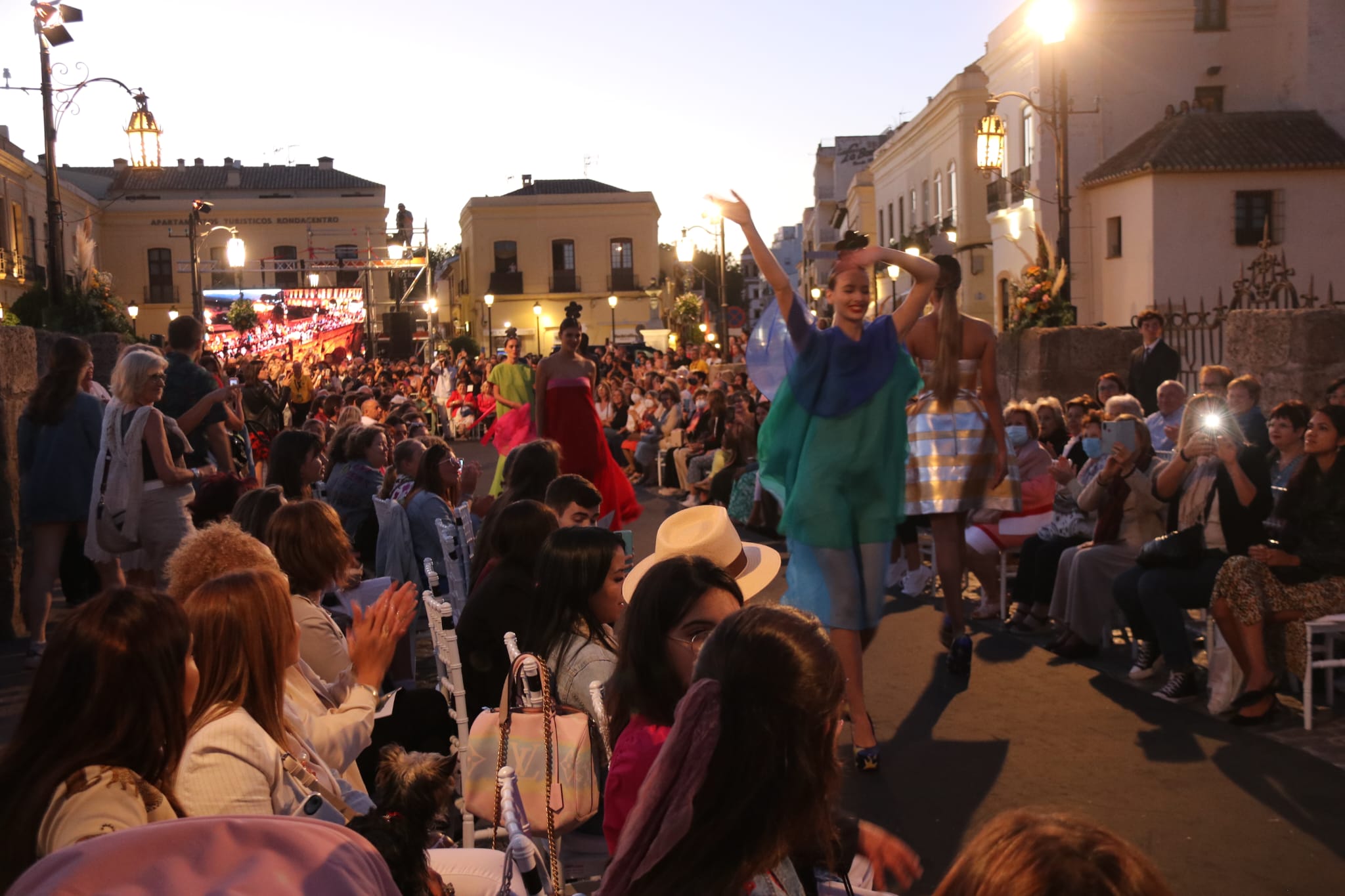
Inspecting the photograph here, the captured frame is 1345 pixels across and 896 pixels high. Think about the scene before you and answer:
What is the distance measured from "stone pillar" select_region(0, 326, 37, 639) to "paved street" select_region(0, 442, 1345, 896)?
149cm

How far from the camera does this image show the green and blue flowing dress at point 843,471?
213 inches

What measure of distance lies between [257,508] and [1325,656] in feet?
16.0

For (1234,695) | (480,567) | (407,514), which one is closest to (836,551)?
(480,567)

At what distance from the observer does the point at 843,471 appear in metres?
5.39

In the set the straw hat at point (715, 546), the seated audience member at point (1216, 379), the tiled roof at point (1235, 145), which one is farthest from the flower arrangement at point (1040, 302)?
the tiled roof at point (1235, 145)

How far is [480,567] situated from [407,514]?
5.49 ft

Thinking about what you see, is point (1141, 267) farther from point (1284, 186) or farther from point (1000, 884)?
point (1000, 884)

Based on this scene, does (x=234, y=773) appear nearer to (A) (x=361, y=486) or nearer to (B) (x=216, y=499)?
(B) (x=216, y=499)

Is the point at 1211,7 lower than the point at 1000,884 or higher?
higher

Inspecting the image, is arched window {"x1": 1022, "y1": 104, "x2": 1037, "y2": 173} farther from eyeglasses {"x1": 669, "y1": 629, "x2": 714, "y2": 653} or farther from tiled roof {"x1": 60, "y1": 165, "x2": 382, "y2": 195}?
tiled roof {"x1": 60, "y1": 165, "x2": 382, "y2": 195}

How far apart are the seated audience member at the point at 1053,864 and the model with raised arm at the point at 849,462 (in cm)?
380

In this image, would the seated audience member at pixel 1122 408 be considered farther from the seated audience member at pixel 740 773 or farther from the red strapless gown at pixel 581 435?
the seated audience member at pixel 740 773

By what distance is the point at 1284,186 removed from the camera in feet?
91.3

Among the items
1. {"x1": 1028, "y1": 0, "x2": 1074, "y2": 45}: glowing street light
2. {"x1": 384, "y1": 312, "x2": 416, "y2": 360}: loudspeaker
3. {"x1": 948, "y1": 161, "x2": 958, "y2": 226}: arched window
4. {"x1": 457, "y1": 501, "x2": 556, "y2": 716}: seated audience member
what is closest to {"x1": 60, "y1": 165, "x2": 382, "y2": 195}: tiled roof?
{"x1": 384, "y1": 312, "x2": 416, "y2": 360}: loudspeaker
